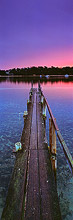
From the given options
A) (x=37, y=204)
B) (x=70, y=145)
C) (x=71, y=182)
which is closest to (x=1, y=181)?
(x=71, y=182)

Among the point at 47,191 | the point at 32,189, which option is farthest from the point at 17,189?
the point at 47,191

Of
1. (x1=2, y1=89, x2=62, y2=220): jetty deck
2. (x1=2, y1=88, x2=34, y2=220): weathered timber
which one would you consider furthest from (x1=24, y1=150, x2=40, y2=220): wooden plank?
(x1=2, y1=88, x2=34, y2=220): weathered timber

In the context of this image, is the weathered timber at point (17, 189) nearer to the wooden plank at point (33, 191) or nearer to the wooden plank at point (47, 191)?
the wooden plank at point (33, 191)

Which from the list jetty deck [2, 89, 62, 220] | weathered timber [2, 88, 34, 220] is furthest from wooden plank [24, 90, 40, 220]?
weathered timber [2, 88, 34, 220]

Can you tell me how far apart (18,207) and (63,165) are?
3.80m

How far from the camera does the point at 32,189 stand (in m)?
3.12

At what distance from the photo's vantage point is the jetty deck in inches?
102

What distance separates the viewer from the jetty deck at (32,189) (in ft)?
8.51

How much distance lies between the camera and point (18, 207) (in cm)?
269

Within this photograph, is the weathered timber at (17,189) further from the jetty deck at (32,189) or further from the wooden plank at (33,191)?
the wooden plank at (33,191)

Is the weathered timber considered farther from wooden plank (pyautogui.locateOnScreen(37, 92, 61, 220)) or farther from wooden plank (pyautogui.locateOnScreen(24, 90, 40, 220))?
wooden plank (pyautogui.locateOnScreen(37, 92, 61, 220))

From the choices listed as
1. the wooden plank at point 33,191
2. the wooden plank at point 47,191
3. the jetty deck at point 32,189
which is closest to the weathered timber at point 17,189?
the jetty deck at point 32,189

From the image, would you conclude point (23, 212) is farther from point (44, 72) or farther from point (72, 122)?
point (44, 72)

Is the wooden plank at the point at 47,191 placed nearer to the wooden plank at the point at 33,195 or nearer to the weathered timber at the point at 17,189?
the wooden plank at the point at 33,195
